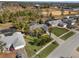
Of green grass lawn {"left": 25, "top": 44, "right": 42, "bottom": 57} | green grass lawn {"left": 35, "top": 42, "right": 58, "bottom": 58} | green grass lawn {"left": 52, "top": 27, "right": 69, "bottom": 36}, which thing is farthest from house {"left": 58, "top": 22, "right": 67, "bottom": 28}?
green grass lawn {"left": 25, "top": 44, "right": 42, "bottom": 57}

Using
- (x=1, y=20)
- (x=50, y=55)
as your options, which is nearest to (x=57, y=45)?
(x=50, y=55)

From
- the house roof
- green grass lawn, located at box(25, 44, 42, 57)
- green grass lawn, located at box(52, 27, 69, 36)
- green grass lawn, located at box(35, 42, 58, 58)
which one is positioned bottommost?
green grass lawn, located at box(52, 27, 69, 36)

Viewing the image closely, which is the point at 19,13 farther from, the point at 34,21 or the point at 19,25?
the point at 19,25

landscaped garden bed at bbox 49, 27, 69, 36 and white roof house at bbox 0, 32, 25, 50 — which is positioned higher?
white roof house at bbox 0, 32, 25, 50

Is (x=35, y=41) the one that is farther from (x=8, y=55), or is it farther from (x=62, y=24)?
(x=62, y=24)

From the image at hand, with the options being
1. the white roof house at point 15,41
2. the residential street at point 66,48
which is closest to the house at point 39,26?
the residential street at point 66,48

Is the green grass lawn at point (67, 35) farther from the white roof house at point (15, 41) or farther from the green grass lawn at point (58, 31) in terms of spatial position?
the white roof house at point (15, 41)

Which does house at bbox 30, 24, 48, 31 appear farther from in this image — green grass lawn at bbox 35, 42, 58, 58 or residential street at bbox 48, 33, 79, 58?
green grass lawn at bbox 35, 42, 58, 58

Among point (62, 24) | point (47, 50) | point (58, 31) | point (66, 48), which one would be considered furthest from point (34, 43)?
point (62, 24)

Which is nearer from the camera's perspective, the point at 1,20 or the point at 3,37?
the point at 3,37
